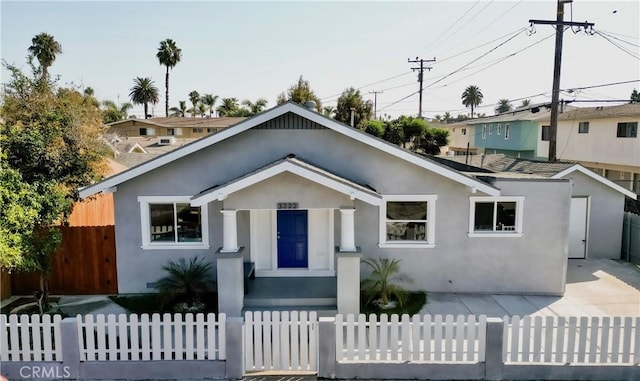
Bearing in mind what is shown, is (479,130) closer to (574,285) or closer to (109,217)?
(574,285)

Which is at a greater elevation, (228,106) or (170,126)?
Answer: (228,106)

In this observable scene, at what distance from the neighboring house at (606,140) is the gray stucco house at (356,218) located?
15.0m

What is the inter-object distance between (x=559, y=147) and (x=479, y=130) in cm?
1413

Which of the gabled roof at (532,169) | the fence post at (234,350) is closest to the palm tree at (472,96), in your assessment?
the gabled roof at (532,169)

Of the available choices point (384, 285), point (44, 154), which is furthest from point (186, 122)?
point (384, 285)

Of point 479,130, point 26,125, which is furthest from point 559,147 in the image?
point 26,125

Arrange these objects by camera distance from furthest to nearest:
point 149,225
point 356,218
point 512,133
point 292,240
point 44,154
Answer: point 512,133 < point 44,154 < point 292,240 < point 356,218 < point 149,225

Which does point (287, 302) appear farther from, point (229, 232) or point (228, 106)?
point (228, 106)

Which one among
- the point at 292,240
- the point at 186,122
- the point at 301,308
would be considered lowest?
the point at 301,308

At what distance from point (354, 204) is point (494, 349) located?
18.1 feet

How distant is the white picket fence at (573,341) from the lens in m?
7.29

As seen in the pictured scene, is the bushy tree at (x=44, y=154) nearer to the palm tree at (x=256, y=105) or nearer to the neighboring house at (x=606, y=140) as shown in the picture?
the neighboring house at (x=606, y=140)

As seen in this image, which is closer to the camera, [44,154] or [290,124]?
[290,124]

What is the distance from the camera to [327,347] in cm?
739
